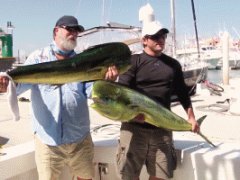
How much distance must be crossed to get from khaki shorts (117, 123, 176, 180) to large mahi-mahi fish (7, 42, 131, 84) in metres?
0.90

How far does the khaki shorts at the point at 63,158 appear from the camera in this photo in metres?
2.83

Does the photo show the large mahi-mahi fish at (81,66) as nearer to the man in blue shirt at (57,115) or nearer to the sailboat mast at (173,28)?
the man in blue shirt at (57,115)

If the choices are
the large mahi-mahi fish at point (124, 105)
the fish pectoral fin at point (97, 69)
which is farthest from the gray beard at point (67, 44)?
the fish pectoral fin at point (97, 69)

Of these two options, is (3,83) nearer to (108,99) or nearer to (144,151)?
(108,99)

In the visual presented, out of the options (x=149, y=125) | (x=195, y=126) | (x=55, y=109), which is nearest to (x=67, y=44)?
(x=55, y=109)

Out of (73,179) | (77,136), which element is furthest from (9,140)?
(77,136)

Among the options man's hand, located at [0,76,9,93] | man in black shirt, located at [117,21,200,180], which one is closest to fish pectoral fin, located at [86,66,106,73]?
man's hand, located at [0,76,9,93]

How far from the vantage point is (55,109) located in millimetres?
2789

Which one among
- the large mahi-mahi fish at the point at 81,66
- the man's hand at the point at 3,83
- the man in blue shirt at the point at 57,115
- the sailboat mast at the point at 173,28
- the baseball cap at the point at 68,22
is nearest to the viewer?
the large mahi-mahi fish at the point at 81,66

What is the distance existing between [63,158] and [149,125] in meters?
0.75

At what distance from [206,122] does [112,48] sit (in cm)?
609

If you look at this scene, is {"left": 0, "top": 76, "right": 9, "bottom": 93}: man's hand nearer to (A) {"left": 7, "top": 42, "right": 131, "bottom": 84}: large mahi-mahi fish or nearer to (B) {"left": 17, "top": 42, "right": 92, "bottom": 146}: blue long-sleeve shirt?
(A) {"left": 7, "top": 42, "right": 131, "bottom": 84}: large mahi-mahi fish

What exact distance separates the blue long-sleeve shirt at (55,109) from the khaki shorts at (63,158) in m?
0.07

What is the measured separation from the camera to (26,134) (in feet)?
24.0
